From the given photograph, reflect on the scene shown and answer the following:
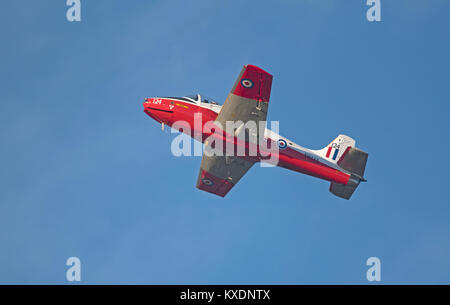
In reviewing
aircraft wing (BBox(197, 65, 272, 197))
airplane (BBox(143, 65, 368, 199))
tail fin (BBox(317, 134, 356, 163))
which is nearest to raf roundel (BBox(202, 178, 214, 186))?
airplane (BBox(143, 65, 368, 199))

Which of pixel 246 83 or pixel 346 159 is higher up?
pixel 246 83

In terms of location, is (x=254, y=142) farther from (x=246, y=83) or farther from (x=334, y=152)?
(x=334, y=152)

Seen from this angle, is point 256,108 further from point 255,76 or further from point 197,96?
point 197,96

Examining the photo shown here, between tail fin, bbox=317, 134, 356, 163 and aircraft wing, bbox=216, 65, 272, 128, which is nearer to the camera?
aircraft wing, bbox=216, 65, 272, 128

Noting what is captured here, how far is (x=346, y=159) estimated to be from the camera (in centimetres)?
3984

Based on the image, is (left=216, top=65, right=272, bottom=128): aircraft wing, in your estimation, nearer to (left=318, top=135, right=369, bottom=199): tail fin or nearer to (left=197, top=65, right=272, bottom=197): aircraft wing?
(left=197, top=65, right=272, bottom=197): aircraft wing

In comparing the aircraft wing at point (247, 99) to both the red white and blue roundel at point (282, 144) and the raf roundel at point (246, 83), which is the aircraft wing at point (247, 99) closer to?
the raf roundel at point (246, 83)

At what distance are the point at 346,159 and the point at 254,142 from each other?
630 centimetres

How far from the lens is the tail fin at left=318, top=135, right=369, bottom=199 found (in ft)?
130

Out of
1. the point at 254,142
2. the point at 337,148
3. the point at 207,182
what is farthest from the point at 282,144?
the point at 207,182

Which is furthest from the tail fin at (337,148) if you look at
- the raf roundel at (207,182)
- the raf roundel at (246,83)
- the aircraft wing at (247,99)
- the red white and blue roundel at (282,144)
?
the raf roundel at (207,182)

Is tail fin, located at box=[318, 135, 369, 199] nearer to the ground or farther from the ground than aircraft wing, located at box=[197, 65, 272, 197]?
nearer to the ground

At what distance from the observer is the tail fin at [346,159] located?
130ft

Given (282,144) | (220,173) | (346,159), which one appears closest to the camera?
(282,144)
